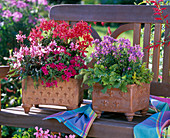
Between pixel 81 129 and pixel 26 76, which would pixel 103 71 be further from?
pixel 26 76

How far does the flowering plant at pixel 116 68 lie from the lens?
182cm

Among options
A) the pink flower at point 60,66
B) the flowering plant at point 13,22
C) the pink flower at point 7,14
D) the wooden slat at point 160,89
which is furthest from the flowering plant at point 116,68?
the pink flower at point 7,14

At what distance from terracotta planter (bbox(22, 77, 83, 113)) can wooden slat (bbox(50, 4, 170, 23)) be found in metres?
0.70

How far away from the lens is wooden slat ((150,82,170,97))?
2279 mm

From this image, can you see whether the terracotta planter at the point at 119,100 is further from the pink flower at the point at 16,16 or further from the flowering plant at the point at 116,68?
the pink flower at the point at 16,16

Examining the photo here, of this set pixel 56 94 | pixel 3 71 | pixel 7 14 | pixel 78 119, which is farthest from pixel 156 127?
pixel 7 14

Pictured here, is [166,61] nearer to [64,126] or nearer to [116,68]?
[116,68]

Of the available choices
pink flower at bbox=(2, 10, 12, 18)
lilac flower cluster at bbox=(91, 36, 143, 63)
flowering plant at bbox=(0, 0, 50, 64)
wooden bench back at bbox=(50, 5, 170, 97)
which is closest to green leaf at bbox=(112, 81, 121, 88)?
lilac flower cluster at bbox=(91, 36, 143, 63)

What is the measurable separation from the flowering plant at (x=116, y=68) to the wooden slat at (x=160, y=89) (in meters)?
0.36

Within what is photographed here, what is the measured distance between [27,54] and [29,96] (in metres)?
0.31

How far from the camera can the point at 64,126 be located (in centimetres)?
195

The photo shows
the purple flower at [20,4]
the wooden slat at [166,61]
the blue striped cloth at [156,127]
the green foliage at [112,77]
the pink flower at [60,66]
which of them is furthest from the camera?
the purple flower at [20,4]

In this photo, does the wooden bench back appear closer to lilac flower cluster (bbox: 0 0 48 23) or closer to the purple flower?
lilac flower cluster (bbox: 0 0 48 23)

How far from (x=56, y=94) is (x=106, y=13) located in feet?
2.77
